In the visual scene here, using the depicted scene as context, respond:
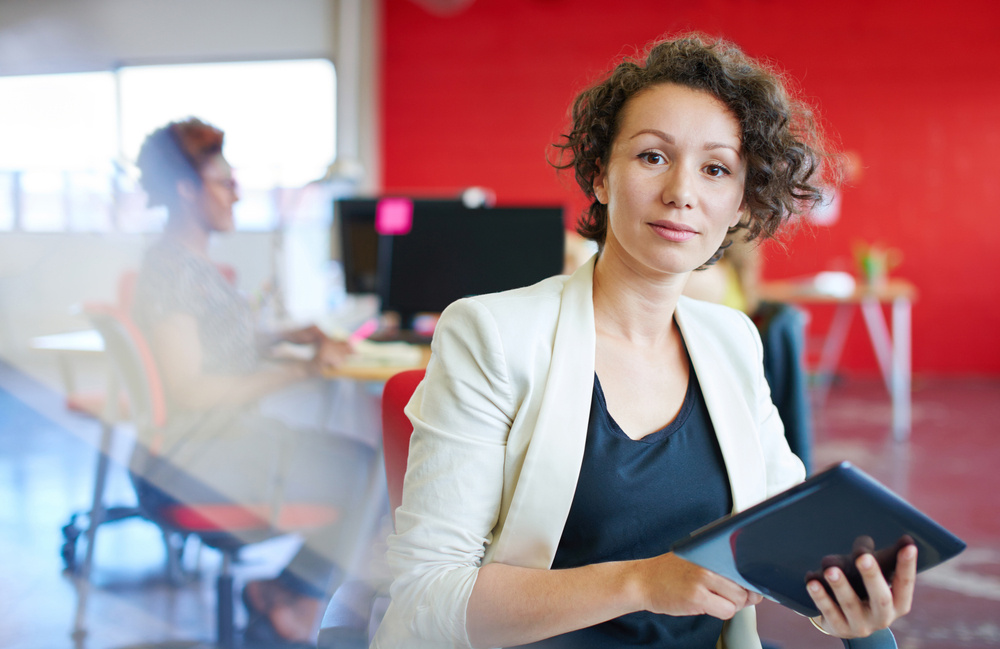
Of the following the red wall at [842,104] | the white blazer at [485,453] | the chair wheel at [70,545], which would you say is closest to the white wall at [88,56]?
the chair wheel at [70,545]

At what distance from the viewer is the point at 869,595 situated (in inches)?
27.2

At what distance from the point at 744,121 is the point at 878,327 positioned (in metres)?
5.43

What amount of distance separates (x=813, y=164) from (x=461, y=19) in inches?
225

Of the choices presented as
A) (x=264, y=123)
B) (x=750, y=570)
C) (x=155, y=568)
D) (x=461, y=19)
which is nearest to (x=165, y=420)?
(x=155, y=568)

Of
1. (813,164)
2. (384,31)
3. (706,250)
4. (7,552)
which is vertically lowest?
(7,552)

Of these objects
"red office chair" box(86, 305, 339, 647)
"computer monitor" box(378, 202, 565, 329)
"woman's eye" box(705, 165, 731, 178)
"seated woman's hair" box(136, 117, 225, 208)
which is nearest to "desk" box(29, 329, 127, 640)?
"red office chair" box(86, 305, 339, 647)

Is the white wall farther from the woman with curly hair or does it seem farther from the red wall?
the red wall

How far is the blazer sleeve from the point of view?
79 centimetres

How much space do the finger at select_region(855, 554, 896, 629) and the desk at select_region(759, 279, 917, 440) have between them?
401cm

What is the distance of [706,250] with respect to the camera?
0.90m

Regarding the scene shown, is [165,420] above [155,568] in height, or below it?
above

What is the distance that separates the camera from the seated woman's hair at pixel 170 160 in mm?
1924

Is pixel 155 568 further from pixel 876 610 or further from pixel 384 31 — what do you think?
pixel 384 31

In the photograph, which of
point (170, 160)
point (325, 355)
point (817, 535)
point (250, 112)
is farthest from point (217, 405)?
point (817, 535)
